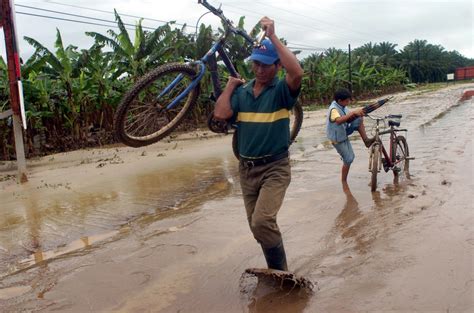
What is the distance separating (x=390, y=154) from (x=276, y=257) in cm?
497

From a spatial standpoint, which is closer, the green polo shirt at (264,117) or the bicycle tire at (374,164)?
the green polo shirt at (264,117)

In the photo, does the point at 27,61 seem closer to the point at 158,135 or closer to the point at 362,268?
the point at 158,135

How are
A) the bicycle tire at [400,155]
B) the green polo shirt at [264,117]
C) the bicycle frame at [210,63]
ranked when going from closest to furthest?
the green polo shirt at [264,117] < the bicycle frame at [210,63] < the bicycle tire at [400,155]

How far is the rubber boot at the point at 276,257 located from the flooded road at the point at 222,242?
0.22m

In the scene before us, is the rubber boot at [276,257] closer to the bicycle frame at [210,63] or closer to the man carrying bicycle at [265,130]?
the man carrying bicycle at [265,130]

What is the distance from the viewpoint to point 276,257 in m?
3.99

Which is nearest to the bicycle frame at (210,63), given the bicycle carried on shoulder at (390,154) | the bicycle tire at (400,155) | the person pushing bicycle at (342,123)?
the person pushing bicycle at (342,123)

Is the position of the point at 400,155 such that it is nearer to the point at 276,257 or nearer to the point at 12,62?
the point at 276,257

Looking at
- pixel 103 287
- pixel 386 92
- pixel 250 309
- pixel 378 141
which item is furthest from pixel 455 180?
pixel 386 92

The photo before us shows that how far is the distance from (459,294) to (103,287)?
294cm

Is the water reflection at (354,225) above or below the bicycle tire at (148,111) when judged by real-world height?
below

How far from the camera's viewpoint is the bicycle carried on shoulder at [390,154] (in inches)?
301

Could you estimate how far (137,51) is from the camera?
52.6 feet

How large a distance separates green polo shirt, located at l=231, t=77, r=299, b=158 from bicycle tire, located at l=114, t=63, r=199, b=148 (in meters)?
1.80
